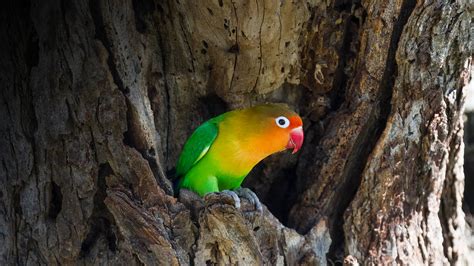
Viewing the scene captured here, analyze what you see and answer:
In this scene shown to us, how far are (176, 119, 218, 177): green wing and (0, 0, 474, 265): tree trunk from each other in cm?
20

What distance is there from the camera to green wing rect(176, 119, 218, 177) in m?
3.78

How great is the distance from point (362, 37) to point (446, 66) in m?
0.50

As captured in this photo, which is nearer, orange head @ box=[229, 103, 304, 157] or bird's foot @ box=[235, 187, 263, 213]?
bird's foot @ box=[235, 187, 263, 213]

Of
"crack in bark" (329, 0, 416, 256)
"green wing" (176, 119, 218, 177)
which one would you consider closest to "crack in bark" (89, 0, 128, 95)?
"green wing" (176, 119, 218, 177)

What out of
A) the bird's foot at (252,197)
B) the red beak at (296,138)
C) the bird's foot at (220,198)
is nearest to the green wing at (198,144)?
the bird's foot at (252,197)

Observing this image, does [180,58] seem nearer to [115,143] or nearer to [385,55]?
[115,143]

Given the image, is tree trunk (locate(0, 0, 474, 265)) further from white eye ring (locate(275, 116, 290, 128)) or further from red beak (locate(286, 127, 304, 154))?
white eye ring (locate(275, 116, 290, 128))

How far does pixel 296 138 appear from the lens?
3.76 meters

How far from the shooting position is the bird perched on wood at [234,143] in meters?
3.76

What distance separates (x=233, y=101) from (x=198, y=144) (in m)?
0.48

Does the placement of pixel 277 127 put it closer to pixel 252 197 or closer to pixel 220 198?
pixel 252 197

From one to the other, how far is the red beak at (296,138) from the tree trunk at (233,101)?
18cm

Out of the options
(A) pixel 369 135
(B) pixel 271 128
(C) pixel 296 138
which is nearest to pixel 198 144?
(B) pixel 271 128

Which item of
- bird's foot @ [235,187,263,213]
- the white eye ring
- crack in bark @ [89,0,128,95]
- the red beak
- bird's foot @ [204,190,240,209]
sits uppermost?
crack in bark @ [89,0,128,95]
